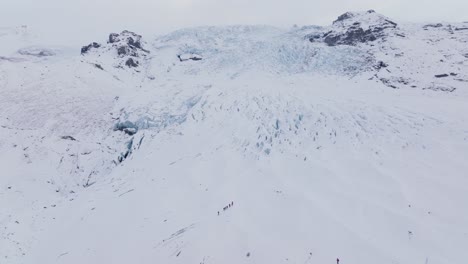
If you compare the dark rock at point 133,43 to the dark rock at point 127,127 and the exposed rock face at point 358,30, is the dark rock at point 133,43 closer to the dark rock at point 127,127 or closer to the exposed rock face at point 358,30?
the exposed rock face at point 358,30

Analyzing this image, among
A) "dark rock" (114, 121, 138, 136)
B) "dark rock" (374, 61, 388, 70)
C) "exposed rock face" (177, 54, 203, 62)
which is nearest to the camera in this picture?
"dark rock" (114, 121, 138, 136)

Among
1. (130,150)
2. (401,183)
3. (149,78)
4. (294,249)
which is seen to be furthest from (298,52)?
(294,249)

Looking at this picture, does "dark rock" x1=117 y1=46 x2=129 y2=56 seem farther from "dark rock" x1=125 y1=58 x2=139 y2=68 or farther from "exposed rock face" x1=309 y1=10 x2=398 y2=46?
"exposed rock face" x1=309 y1=10 x2=398 y2=46

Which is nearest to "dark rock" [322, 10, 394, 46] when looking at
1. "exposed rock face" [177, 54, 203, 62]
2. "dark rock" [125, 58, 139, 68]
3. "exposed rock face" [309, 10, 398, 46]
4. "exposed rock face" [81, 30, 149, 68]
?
"exposed rock face" [309, 10, 398, 46]

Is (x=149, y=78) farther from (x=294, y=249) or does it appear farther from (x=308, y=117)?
(x=294, y=249)

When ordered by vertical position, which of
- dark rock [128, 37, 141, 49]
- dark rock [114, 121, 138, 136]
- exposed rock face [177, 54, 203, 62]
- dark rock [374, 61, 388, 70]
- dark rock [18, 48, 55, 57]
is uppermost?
dark rock [128, 37, 141, 49]
